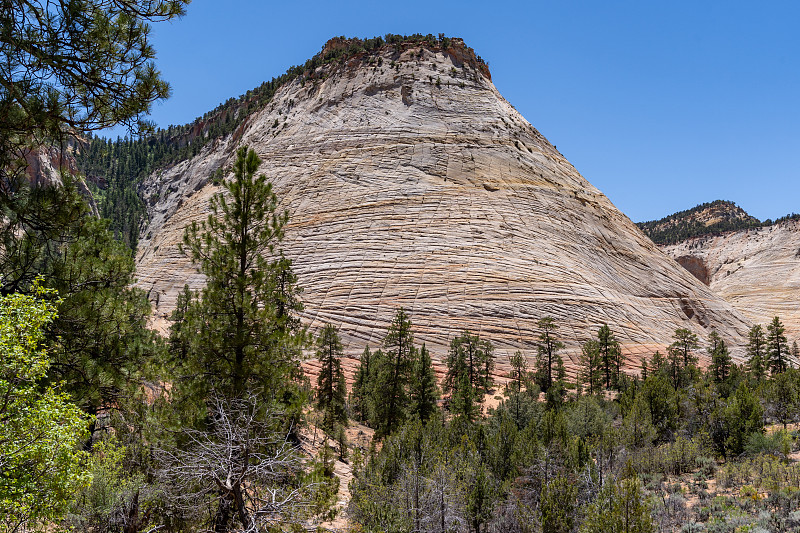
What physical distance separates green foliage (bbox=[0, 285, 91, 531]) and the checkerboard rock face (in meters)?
29.1

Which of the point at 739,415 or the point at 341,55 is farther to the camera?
the point at 341,55

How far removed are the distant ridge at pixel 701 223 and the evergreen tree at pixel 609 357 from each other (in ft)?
241

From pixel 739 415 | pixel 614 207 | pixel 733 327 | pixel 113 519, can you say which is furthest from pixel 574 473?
pixel 614 207

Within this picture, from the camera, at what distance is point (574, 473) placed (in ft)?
36.9

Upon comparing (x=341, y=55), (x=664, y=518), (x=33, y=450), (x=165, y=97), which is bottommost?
(x=664, y=518)

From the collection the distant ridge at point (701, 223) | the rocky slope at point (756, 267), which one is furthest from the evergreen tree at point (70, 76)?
the distant ridge at point (701, 223)

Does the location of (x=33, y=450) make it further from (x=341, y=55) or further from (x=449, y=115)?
(x=341, y=55)

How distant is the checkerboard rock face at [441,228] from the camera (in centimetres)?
3675

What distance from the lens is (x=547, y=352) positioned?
106 feet

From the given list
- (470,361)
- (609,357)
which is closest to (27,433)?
(470,361)

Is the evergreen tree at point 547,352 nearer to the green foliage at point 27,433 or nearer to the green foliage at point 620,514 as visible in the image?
the green foliage at point 620,514

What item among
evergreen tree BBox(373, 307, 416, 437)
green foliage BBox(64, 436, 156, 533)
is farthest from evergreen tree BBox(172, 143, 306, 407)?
evergreen tree BBox(373, 307, 416, 437)

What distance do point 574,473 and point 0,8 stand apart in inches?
516

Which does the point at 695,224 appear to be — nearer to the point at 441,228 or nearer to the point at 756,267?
the point at 756,267
